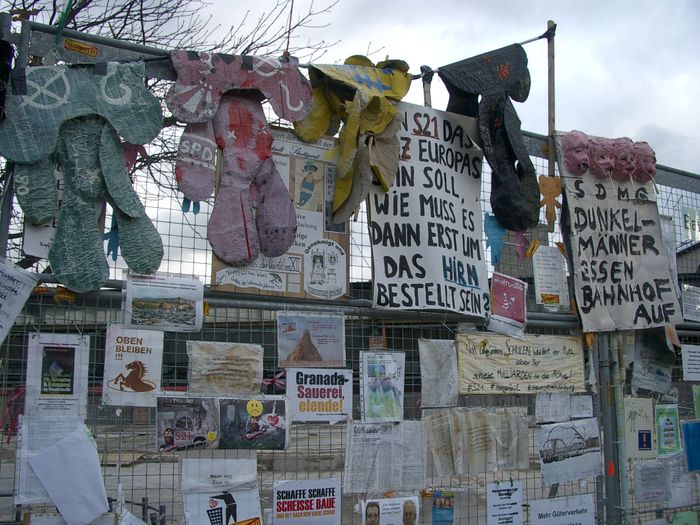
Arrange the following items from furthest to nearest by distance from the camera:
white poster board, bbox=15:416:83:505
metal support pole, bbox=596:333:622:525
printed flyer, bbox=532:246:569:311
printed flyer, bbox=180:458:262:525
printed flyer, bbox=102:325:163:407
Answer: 1. printed flyer, bbox=532:246:569:311
2. metal support pole, bbox=596:333:622:525
3. printed flyer, bbox=180:458:262:525
4. printed flyer, bbox=102:325:163:407
5. white poster board, bbox=15:416:83:505

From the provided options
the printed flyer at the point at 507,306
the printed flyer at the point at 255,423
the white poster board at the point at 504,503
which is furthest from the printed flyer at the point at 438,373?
the printed flyer at the point at 255,423

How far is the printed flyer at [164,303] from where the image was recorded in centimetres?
390

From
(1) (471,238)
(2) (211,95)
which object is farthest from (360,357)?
(2) (211,95)

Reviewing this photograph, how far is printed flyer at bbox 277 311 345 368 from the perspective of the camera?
4.32 metres

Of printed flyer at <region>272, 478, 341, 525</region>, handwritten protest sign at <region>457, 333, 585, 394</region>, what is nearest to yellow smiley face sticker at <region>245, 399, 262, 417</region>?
printed flyer at <region>272, 478, 341, 525</region>

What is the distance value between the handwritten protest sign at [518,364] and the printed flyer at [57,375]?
2.42m

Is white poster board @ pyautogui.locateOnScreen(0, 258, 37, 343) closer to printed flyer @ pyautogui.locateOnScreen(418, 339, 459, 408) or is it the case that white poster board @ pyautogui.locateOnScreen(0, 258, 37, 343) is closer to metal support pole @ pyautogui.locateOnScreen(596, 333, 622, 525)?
printed flyer @ pyautogui.locateOnScreen(418, 339, 459, 408)

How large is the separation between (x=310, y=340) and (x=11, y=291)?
5.40 ft

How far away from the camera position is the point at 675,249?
632cm

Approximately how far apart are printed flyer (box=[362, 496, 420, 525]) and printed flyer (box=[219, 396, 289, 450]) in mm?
738

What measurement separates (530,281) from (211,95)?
9.33 feet

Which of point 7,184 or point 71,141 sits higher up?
point 71,141

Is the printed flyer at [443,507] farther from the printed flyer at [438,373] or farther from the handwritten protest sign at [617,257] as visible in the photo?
the handwritten protest sign at [617,257]

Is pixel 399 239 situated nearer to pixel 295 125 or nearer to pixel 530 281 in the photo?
pixel 295 125
